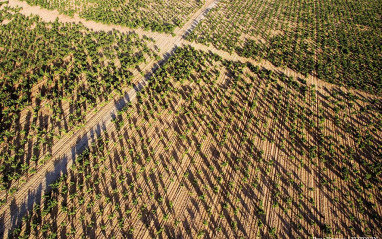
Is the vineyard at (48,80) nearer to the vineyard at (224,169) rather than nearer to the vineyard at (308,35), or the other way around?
the vineyard at (224,169)

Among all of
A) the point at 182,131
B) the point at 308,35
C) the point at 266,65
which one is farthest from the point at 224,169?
the point at 308,35

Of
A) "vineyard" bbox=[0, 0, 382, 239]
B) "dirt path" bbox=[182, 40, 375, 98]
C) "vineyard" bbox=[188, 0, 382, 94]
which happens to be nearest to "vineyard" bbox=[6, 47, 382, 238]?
"vineyard" bbox=[0, 0, 382, 239]

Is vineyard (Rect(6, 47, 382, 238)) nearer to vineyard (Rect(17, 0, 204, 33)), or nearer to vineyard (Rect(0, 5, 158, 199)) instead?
vineyard (Rect(0, 5, 158, 199))

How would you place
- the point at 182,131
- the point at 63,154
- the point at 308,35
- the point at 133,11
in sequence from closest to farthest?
the point at 63,154 → the point at 182,131 → the point at 308,35 → the point at 133,11

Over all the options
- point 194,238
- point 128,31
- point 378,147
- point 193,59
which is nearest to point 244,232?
point 194,238

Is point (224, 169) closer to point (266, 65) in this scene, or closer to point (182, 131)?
point (182, 131)

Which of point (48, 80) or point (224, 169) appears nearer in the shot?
point (224, 169)

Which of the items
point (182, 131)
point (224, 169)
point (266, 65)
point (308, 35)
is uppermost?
point (308, 35)
